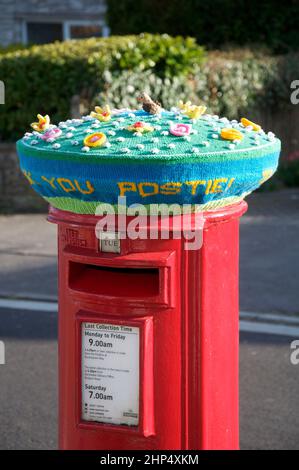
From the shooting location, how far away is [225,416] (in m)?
3.28

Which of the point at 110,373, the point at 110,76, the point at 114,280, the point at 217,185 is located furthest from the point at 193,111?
the point at 110,76

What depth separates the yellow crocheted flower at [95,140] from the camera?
295 centimetres

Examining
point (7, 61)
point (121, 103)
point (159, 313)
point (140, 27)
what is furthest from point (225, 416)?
point (140, 27)

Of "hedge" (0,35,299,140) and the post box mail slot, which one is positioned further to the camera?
"hedge" (0,35,299,140)

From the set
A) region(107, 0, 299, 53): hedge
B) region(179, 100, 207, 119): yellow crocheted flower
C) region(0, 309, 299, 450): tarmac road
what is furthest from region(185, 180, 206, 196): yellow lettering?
region(107, 0, 299, 53): hedge

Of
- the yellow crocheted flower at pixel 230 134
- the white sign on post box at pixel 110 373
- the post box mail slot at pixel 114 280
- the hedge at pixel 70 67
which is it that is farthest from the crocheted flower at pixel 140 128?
the hedge at pixel 70 67

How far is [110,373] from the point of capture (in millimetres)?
3125

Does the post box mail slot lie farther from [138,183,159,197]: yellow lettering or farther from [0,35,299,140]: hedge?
[0,35,299,140]: hedge

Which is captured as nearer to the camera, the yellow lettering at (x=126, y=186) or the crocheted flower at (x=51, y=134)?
the yellow lettering at (x=126, y=186)

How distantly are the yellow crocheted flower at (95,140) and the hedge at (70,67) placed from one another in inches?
297

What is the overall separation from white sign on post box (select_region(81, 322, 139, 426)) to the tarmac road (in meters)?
1.81

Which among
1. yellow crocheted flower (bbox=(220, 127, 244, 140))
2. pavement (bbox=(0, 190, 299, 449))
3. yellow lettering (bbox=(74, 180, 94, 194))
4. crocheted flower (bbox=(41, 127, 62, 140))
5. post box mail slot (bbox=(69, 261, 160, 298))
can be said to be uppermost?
yellow crocheted flower (bbox=(220, 127, 244, 140))

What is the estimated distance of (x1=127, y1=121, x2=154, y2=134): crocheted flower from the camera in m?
3.05

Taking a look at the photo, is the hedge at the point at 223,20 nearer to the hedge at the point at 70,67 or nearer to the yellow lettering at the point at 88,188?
the hedge at the point at 70,67
